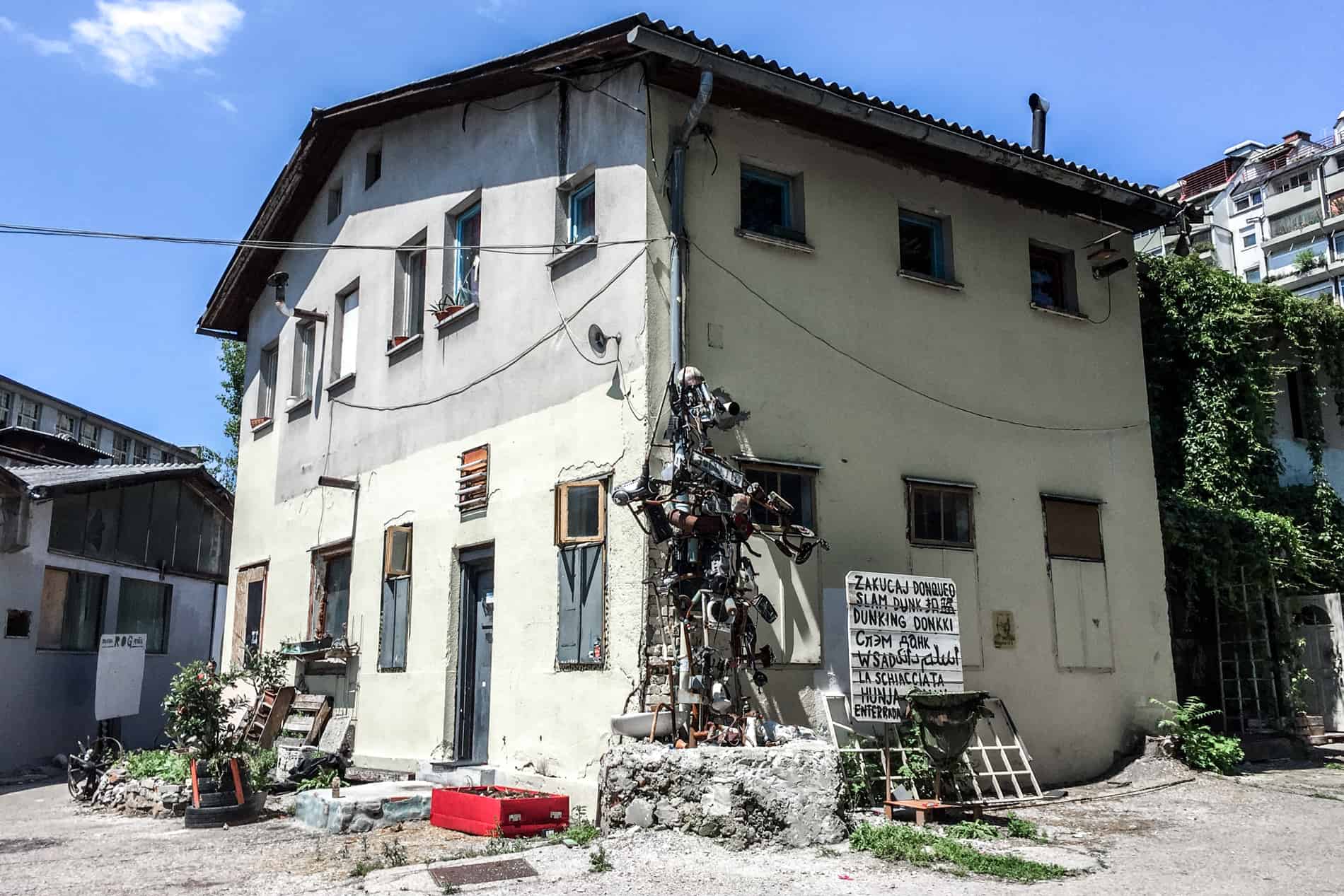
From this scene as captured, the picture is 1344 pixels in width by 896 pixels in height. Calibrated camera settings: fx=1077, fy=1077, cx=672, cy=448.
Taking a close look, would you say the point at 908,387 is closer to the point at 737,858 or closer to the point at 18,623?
the point at 737,858

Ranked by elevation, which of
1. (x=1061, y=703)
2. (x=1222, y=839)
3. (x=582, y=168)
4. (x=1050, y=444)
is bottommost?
(x=1222, y=839)

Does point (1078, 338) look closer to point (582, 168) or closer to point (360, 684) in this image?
point (582, 168)

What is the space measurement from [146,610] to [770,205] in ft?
49.6

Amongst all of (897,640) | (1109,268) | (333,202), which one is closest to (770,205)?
(897,640)

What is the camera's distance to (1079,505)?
11.8 m

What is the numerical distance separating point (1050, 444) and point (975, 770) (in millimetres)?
3707

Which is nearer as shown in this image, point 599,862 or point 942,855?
point 599,862

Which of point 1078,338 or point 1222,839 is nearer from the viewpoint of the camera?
point 1222,839

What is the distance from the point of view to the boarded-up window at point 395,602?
39.2 ft

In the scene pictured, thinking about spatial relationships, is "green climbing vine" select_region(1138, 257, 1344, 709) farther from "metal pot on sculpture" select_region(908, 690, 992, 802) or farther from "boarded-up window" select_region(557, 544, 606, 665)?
"boarded-up window" select_region(557, 544, 606, 665)

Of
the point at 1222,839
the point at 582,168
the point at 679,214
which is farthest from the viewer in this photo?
the point at 582,168

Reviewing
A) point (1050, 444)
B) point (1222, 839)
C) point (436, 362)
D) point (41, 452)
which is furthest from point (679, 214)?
point (41, 452)

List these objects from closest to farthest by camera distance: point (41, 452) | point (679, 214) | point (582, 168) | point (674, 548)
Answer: point (674, 548), point (679, 214), point (582, 168), point (41, 452)

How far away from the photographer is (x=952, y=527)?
10.7 m
